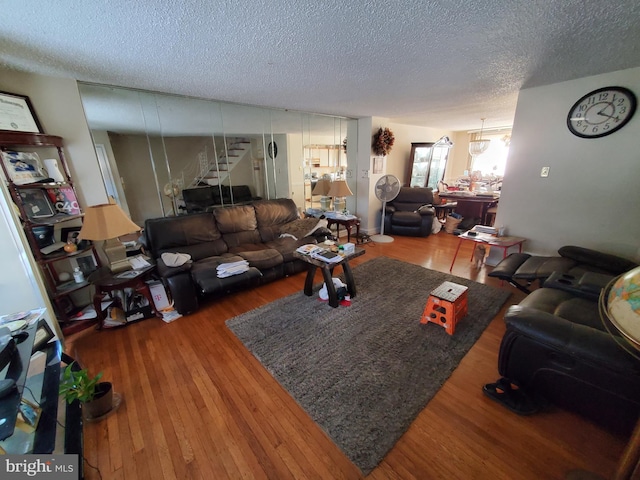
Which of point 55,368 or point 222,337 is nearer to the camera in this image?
point 55,368

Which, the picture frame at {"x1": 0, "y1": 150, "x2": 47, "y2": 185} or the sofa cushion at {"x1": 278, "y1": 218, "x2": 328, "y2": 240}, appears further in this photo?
the sofa cushion at {"x1": 278, "y1": 218, "x2": 328, "y2": 240}

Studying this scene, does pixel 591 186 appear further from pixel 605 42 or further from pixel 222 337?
pixel 222 337

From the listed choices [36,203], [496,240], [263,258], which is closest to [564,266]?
[496,240]

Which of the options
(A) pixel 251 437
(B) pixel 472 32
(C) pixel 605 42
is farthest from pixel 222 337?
(C) pixel 605 42

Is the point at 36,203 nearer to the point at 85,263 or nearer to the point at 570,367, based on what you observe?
the point at 85,263

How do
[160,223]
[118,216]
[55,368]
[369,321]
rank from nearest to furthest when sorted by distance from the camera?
[55,368] → [118,216] → [369,321] → [160,223]

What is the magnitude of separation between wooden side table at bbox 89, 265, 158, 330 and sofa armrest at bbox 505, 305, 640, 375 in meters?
2.86

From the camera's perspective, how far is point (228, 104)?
3.29 meters

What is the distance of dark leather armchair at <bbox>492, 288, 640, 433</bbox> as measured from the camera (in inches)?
44.6

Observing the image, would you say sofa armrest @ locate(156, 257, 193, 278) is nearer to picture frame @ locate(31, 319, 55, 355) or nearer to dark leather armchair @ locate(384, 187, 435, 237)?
picture frame @ locate(31, 319, 55, 355)

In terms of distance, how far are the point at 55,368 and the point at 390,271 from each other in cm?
306

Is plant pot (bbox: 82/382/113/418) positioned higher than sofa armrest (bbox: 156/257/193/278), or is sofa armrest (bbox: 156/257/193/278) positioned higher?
sofa armrest (bbox: 156/257/193/278)

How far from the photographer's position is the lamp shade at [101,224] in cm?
195

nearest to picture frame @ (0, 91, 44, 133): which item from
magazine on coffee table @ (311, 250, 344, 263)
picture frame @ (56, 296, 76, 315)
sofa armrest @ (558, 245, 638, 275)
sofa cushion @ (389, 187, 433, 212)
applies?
picture frame @ (56, 296, 76, 315)
